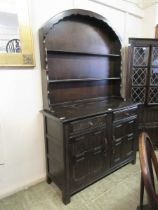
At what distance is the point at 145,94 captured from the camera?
262 centimetres

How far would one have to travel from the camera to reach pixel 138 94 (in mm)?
2645

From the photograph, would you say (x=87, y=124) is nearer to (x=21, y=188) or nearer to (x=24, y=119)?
(x=24, y=119)

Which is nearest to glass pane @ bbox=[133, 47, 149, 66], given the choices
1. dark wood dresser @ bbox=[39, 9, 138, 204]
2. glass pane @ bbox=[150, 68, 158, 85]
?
glass pane @ bbox=[150, 68, 158, 85]

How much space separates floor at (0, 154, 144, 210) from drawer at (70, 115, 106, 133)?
77cm

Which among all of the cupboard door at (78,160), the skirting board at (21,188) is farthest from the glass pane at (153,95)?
the skirting board at (21,188)

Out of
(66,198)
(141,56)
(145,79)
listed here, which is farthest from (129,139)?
(141,56)

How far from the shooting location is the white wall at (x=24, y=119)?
1741mm

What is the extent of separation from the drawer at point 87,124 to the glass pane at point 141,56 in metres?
1.15

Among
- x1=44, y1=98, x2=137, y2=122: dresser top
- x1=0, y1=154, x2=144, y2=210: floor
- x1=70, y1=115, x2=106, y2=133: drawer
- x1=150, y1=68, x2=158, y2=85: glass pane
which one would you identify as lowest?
x1=0, y1=154, x2=144, y2=210: floor

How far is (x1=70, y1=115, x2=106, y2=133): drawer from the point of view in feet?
5.38

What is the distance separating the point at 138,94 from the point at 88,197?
1677 millimetres

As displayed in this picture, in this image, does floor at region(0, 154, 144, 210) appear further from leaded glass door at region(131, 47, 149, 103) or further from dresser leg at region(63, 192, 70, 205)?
leaded glass door at region(131, 47, 149, 103)

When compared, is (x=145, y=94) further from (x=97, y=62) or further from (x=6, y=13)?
(x=6, y=13)

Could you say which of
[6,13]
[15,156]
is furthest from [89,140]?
[6,13]
